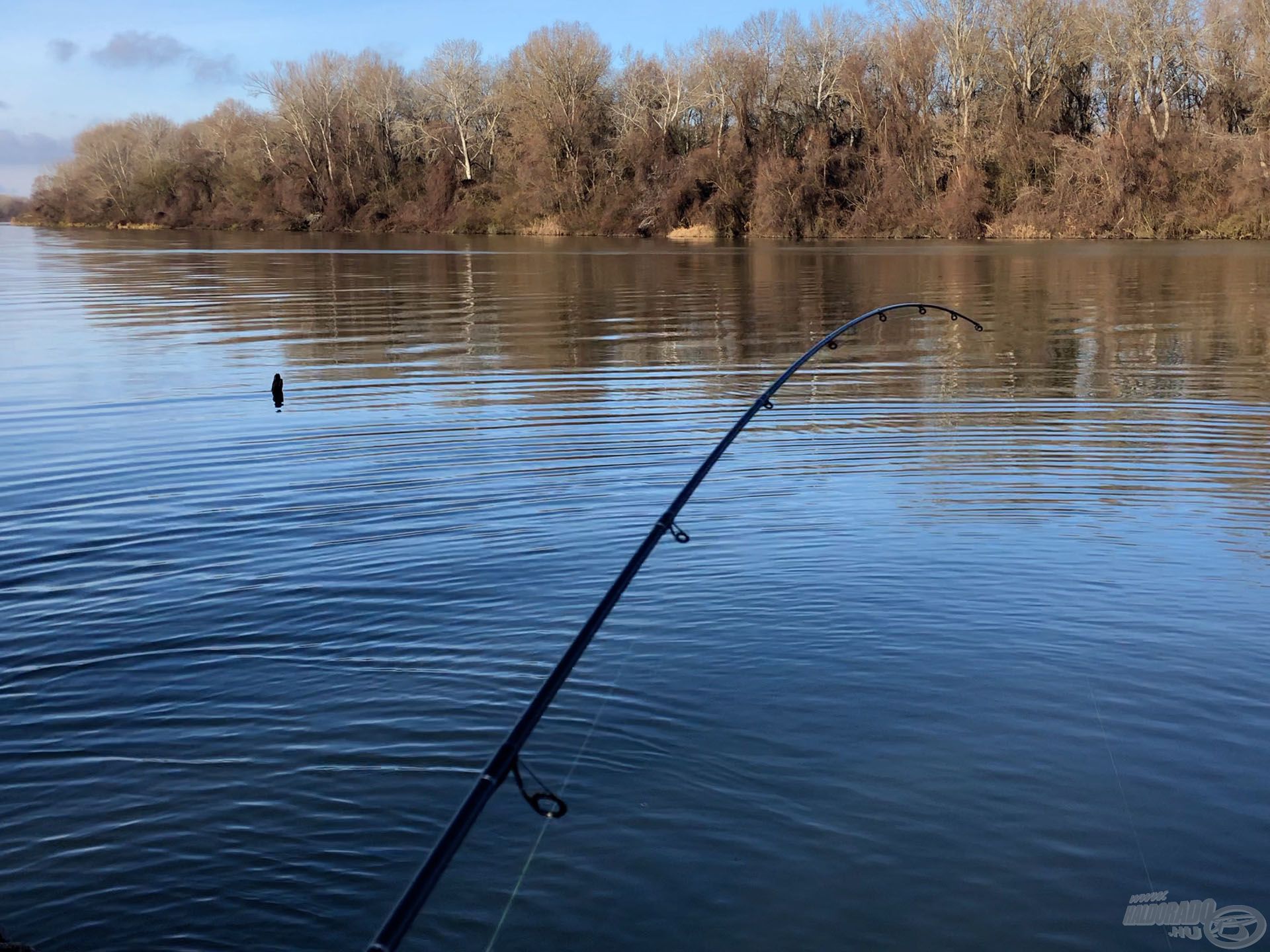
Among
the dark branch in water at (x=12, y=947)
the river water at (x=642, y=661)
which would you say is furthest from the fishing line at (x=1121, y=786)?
the dark branch in water at (x=12, y=947)

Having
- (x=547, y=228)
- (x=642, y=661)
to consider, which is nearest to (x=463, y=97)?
(x=547, y=228)

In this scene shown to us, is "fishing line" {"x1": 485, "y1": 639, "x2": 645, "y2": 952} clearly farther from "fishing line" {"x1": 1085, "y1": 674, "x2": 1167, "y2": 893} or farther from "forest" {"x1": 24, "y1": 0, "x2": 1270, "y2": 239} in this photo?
"forest" {"x1": 24, "y1": 0, "x2": 1270, "y2": 239}

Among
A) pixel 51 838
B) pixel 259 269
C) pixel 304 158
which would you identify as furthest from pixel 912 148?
pixel 51 838

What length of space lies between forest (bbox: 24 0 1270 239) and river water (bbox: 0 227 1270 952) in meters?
50.8

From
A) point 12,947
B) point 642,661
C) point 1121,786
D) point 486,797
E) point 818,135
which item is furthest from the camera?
point 818,135

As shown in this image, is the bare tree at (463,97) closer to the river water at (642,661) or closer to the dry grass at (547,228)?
the dry grass at (547,228)

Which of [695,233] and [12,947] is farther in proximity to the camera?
[695,233]

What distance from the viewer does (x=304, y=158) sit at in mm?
98062

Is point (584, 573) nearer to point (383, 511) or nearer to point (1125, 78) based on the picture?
point (383, 511)

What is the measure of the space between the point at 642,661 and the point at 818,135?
6998cm

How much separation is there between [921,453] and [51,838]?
8.04 metres

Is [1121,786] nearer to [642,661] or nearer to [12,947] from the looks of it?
[642,661]

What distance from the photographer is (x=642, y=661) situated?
6.14 metres

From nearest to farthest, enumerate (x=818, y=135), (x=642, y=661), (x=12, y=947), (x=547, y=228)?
(x=12, y=947), (x=642, y=661), (x=818, y=135), (x=547, y=228)
